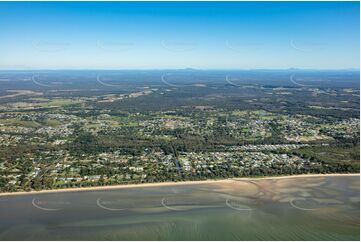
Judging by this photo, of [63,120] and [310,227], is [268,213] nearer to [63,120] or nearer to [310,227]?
[310,227]

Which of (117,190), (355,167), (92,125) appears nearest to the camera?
(117,190)

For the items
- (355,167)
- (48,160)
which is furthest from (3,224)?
(355,167)

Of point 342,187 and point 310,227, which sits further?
point 342,187

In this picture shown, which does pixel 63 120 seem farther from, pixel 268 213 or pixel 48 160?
pixel 268 213

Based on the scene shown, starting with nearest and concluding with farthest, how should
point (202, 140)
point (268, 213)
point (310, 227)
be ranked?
point (310, 227), point (268, 213), point (202, 140)

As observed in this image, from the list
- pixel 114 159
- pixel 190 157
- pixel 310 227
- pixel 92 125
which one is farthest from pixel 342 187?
pixel 92 125

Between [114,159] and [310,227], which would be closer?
[310,227]
